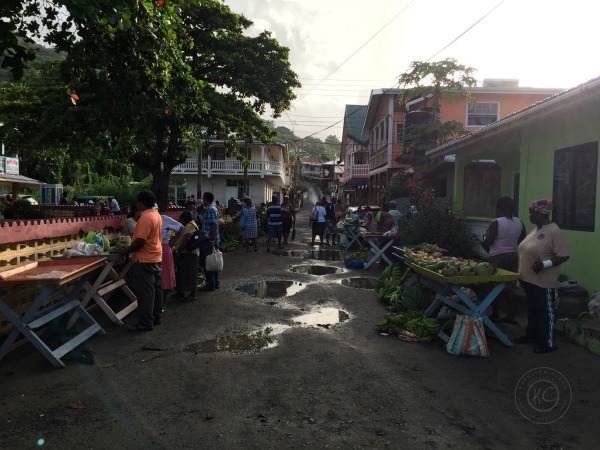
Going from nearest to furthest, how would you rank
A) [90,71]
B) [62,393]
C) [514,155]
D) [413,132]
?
[62,393] → [90,71] → [514,155] → [413,132]

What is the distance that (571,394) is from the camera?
413cm

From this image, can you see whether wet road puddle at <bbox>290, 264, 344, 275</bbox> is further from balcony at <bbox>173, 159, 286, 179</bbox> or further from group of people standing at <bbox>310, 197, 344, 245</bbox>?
balcony at <bbox>173, 159, 286, 179</bbox>

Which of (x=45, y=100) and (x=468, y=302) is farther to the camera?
(x=45, y=100)

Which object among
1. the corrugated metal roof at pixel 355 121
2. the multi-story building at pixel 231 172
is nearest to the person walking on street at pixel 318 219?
the multi-story building at pixel 231 172

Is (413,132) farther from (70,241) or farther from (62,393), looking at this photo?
(62,393)

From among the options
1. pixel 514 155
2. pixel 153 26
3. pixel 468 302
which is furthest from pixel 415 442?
pixel 514 155

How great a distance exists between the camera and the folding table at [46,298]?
4.22 metres

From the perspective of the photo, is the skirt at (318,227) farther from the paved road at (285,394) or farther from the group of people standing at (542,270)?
the group of people standing at (542,270)

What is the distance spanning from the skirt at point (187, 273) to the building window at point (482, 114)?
19.1 meters

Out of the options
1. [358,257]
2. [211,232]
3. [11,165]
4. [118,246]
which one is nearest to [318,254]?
[358,257]

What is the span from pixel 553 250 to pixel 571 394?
1.69 metres

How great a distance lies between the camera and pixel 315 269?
11758mm

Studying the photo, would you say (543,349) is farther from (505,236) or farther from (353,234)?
(353,234)

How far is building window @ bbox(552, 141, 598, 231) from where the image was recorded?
6297mm
